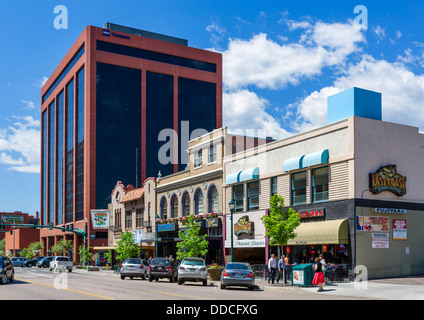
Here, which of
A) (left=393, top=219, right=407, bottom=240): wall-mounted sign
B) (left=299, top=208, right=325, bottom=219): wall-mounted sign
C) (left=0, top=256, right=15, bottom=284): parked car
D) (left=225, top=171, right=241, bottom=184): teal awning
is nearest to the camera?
(left=0, top=256, right=15, bottom=284): parked car

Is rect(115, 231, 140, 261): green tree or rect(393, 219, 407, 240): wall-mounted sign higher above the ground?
rect(393, 219, 407, 240): wall-mounted sign

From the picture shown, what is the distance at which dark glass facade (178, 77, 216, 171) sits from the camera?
106312 mm

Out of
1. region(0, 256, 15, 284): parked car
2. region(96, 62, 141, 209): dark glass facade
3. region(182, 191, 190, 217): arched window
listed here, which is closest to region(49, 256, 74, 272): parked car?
region(182, 191, 190, 217): arched window

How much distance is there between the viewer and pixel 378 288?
27875 mm

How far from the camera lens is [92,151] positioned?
96.1 metres

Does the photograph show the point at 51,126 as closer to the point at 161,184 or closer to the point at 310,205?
the point at 161,184

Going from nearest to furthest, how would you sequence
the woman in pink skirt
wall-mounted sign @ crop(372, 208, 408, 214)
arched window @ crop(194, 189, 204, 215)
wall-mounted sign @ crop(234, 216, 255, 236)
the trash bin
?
the woman in pink skirt
the trash bin
wall-mounted sign @ crop(372, 208, 408, 214)
wall-mounted sign @ crop(234, 216, 255, 236)
arched window @ crop(194, 189, 204, 215)

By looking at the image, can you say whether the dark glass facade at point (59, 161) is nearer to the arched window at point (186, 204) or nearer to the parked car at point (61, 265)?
the parked car at point (61, 265)

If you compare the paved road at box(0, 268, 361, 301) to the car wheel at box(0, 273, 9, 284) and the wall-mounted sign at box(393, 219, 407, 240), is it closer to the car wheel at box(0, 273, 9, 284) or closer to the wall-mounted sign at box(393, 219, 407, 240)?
the car wheel at box(0, 273, 9, 284)

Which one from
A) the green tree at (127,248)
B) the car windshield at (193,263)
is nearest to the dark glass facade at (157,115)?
the green tree at (127,248)

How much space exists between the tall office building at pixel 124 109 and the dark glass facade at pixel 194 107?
7.7 inches

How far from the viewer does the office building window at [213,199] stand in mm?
49250

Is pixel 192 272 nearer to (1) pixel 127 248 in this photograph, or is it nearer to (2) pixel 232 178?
(2) pixel 232 178

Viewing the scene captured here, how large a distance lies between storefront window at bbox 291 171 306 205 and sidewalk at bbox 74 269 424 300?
827 centimetres
